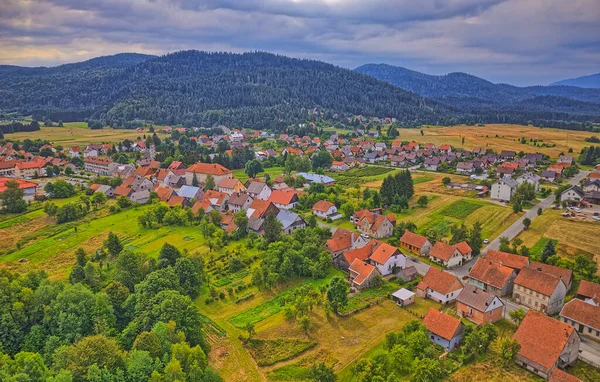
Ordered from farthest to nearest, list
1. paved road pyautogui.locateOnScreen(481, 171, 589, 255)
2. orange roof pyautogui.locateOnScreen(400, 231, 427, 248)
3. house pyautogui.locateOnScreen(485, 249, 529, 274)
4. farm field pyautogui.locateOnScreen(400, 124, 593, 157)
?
farm field pyautogui.locateOnScreen(400, 124, 593, 157) < paved road pyautogui.locateOnScreen(481, 171, 589, 255) < orange roof pyautogui.locateOnScreen(400, 231, 427, 248) < house pyautogui.locateOnScreen(485, 249, 529, 274)

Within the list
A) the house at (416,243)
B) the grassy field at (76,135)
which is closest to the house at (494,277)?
the house at (416,243)

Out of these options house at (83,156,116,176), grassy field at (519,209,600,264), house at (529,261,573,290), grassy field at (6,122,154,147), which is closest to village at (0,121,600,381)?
house at (529,261,573,290)

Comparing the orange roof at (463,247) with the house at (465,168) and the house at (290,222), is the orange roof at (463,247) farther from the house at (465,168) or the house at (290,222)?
the house at (465,168)

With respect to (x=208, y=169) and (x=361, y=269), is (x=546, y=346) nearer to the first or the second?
(x=361, y=269)

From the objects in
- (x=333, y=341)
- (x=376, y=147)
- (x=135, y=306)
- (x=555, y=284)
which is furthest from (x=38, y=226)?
(x=376, y=147)

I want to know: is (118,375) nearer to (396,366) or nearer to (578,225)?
(396,366)

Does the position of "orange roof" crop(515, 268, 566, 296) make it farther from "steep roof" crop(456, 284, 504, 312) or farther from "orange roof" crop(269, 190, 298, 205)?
"orange roof" crop(269, 190, 298, 205)
